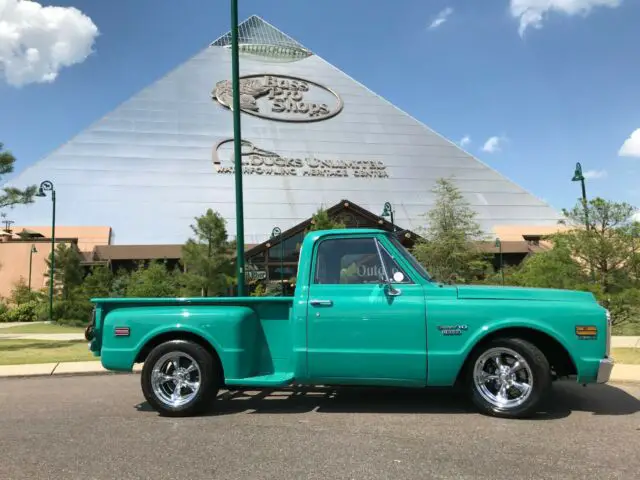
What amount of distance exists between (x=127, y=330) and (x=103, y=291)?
1007 inches

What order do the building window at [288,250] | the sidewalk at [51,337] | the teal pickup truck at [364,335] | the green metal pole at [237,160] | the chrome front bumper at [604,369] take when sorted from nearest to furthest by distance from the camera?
the chrome front bumper at [604,369]
the teal pickup truck at [364,335]
the green metal pole at [237,160]
the sidewalk at [51,337]
the building window at [288,250]

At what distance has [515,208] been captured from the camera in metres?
50.2

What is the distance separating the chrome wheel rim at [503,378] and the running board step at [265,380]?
1.97m

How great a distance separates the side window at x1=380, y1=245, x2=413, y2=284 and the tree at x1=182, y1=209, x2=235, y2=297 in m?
21.2

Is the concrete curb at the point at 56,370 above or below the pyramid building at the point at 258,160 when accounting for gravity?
below

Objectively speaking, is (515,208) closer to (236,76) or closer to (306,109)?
(306,109)

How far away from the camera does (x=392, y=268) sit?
5453 mm

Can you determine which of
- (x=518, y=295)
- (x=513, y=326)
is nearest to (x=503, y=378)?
(x=513, y=326)

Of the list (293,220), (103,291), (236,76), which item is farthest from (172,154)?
(236,76)

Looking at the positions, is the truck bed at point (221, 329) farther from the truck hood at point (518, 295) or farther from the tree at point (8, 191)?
the tree at point (8, 191)

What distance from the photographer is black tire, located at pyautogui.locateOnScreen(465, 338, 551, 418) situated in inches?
198

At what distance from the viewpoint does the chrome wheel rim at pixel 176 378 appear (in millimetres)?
5562

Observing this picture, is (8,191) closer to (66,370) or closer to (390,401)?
(66,370)

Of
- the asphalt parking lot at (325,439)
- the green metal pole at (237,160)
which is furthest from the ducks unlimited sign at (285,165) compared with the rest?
the asphalt parking lot at (325,439)
